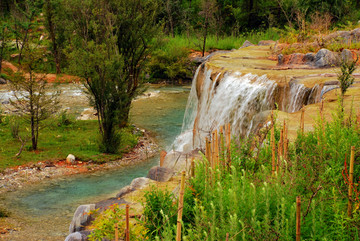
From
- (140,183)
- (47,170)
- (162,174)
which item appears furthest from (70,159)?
(162,174)

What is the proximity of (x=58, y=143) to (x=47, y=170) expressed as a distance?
209 cm

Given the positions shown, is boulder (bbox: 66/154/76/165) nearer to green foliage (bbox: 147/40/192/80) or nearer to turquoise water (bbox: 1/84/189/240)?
turquoise water (bbox: 1/84/189/240)

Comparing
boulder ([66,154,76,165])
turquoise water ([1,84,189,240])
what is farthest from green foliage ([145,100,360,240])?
boulder ([66,154,76,165])

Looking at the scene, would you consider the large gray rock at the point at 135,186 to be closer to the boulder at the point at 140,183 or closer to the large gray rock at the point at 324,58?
the boulder at the point at 140,183

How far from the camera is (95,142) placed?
13.6 metres

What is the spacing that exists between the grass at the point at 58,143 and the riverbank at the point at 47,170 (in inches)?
9.5

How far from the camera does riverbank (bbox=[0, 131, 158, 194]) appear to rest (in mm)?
10477

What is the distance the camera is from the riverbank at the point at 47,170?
10477mm

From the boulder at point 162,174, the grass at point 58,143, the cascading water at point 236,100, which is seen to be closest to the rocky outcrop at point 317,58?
the cascading water at point 236,100

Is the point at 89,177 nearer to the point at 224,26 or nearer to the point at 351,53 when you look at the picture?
the point at 351,53

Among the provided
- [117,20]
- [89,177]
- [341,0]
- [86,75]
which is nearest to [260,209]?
[89,177]

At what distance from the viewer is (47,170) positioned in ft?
37.4

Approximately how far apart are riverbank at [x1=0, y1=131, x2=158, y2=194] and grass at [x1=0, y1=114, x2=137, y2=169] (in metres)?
0.24

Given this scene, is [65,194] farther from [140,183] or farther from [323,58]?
[323,58]
